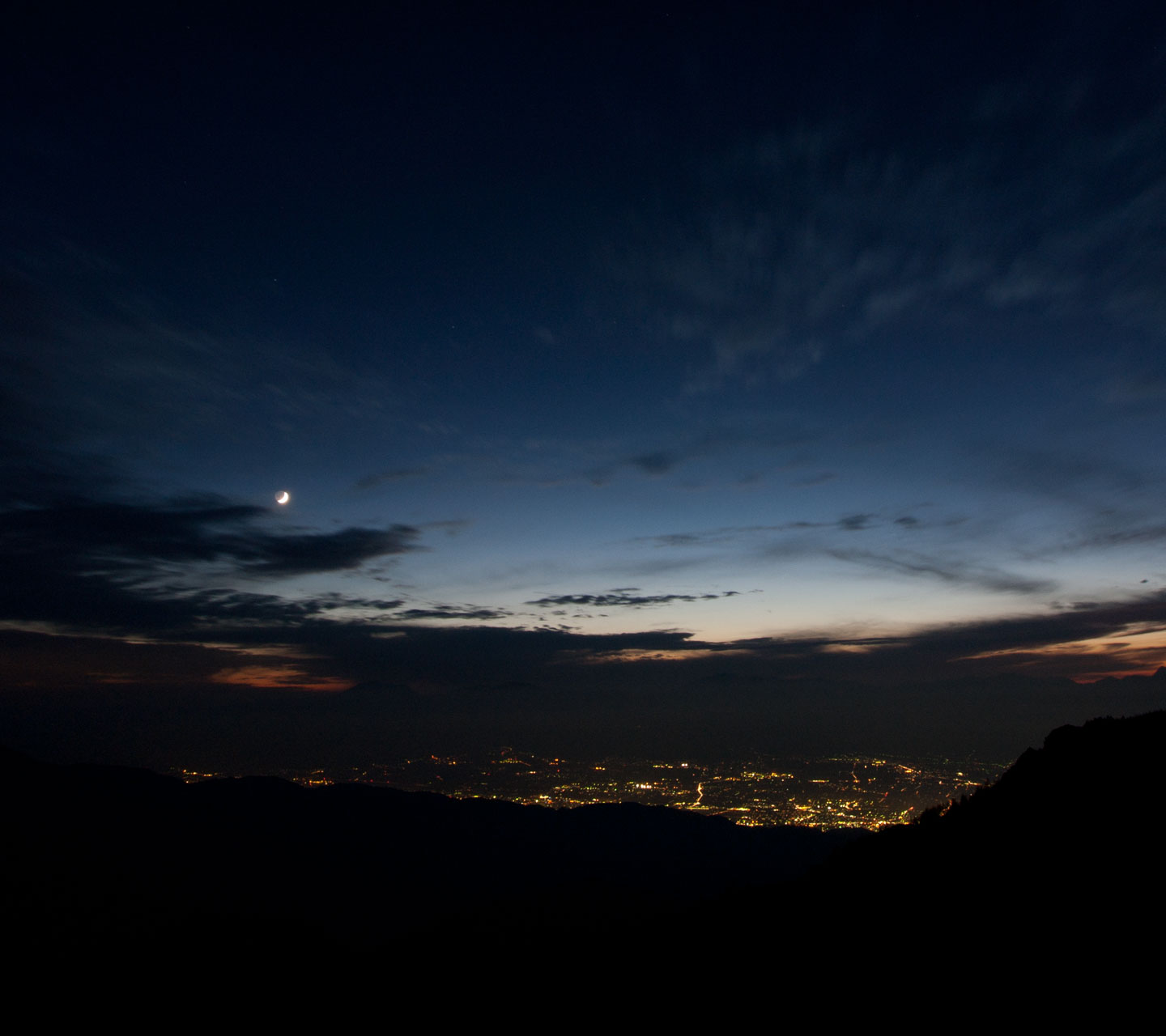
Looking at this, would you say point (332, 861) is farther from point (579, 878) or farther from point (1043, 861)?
point (1043, 861)

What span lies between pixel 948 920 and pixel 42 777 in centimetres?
18469

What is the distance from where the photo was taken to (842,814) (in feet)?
586

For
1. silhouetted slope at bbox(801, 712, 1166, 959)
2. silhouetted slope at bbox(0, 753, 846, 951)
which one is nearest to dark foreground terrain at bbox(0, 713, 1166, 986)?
silhouetted slope at bbox(801, 712, 1166, 959)

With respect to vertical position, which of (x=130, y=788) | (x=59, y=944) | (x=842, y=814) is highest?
(x=130, y=788)

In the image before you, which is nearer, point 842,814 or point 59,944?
point 59,944

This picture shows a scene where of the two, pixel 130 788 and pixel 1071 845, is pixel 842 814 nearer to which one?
pixel 1071 845

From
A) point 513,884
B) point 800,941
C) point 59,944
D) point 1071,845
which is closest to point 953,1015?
point 1071,845

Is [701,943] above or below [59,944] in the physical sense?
above

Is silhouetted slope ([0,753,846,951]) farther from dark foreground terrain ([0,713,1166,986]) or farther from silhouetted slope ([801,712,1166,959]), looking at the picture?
silhouetted slope ([801,712,1166,959])

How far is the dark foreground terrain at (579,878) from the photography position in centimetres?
2192

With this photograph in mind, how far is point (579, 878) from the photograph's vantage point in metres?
103

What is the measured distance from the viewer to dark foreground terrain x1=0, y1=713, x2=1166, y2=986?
71.9 feet

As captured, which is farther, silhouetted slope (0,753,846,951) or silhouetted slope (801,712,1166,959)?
silhouetted slope (0,753,846,951)

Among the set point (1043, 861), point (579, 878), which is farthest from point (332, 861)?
point (1043, 861)
